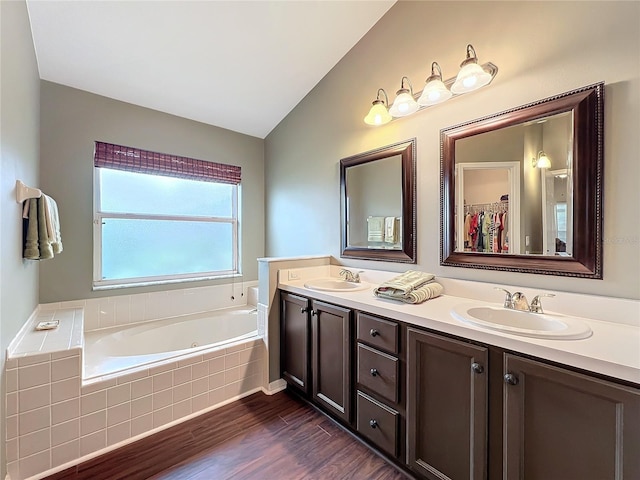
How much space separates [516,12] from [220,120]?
8.45 feet

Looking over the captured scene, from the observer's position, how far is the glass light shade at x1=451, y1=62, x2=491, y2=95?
4.93 ft

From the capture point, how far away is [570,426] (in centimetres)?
96

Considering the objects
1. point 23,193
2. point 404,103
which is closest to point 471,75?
point 404,103

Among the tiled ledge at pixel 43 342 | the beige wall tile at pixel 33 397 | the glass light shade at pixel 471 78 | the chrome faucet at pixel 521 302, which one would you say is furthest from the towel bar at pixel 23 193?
the chrome faucet at pixel 521 302

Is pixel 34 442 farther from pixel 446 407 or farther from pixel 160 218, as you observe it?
pixel 446 407

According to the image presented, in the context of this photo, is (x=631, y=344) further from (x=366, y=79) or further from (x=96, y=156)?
(x=96, y=156)

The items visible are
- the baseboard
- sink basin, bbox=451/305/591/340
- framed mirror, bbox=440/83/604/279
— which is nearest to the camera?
sink basin, bbox=451/305/591/340

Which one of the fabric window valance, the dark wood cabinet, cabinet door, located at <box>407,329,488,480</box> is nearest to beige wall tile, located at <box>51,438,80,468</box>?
the dark wood cabinet

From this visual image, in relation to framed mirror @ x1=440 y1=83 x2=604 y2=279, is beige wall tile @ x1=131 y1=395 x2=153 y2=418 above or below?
below

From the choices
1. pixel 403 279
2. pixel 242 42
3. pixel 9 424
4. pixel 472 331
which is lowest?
pixel 9 424

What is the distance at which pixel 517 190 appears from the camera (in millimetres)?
1541

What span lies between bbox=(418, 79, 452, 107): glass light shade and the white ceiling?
2.98 ft

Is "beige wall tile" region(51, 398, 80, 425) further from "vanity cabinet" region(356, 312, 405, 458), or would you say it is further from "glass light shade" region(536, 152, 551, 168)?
"glass light shade" region(536, 152, 551, 168)

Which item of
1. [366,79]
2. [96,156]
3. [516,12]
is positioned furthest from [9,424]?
[516,12]
